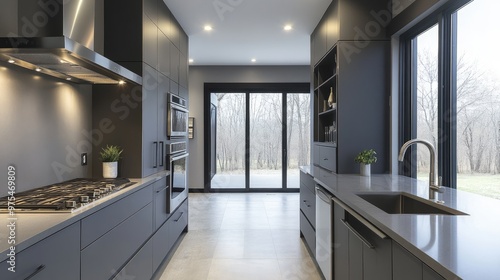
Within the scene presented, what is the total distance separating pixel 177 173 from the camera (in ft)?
11.3

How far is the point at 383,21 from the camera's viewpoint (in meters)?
2.91

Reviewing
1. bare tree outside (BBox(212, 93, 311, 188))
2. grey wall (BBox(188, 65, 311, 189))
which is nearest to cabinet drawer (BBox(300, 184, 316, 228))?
bare tree outside (BBox(212, 93, 311, 188))

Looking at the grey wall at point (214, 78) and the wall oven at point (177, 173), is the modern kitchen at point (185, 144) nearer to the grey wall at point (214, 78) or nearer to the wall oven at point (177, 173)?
the wall oven at point (177, 173)

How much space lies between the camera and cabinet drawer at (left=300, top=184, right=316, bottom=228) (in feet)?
9.34

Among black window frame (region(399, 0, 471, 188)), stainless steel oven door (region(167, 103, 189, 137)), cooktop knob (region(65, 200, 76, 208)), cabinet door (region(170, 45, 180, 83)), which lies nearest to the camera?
cooktop knob (region(65, 200, 76, 208))

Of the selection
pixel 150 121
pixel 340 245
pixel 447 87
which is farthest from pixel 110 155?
pixel 447 87

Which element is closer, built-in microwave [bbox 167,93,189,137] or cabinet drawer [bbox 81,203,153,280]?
cabinet drawer [bbox 81,203,153,280]

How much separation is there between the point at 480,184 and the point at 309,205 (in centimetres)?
148

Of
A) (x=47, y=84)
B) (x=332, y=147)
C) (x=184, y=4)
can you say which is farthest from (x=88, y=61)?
(x=332, y=147)

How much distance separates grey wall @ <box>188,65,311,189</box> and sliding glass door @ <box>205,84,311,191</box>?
0.27 metres

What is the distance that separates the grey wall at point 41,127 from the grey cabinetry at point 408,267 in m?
2.06

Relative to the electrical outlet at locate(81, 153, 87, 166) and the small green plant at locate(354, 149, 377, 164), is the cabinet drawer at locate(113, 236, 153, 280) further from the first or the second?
the small green plant at locate(354, 149, 377, 164)

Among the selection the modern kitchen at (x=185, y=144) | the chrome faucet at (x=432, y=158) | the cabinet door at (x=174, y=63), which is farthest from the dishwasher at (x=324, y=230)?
the cabinet door at (x=174, y=63)

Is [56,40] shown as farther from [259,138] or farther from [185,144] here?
[259,138]
